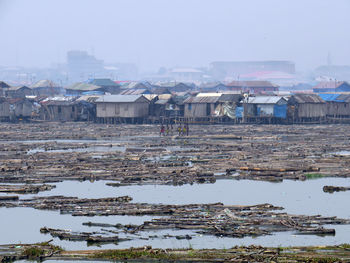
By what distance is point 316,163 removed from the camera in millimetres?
28047

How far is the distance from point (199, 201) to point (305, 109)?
1694 inches

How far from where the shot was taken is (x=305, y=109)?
6284 centimetres

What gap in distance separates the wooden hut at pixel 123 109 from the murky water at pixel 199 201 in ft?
126

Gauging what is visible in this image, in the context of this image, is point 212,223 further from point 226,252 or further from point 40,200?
point 40,200

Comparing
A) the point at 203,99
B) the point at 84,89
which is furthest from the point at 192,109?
the point at 84,89

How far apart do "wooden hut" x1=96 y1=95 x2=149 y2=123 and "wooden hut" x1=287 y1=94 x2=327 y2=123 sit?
13548 millimetres

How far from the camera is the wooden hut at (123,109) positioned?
2478 inches

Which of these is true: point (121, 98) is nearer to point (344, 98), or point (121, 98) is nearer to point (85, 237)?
point (344, 98)

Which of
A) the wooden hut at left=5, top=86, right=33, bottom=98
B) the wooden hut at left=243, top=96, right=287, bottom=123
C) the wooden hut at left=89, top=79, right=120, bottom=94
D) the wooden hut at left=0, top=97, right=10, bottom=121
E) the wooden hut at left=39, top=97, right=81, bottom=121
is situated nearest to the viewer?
the wooden hut at left=243, top=96, right=287, bottom=123

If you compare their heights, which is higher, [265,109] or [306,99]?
[306,99]

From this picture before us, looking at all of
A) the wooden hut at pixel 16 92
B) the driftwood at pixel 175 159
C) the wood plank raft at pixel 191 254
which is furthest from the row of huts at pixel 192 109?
the wood plank raft at pixel 191 254

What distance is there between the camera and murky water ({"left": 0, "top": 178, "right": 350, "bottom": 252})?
50.2 feet

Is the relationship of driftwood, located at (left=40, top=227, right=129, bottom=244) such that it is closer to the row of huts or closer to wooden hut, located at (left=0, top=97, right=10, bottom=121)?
the row of huts

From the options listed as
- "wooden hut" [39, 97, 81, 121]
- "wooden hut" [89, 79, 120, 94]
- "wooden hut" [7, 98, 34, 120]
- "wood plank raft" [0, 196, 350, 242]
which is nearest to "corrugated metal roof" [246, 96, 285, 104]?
"wooden hut" [39, 97, 81, 121]
